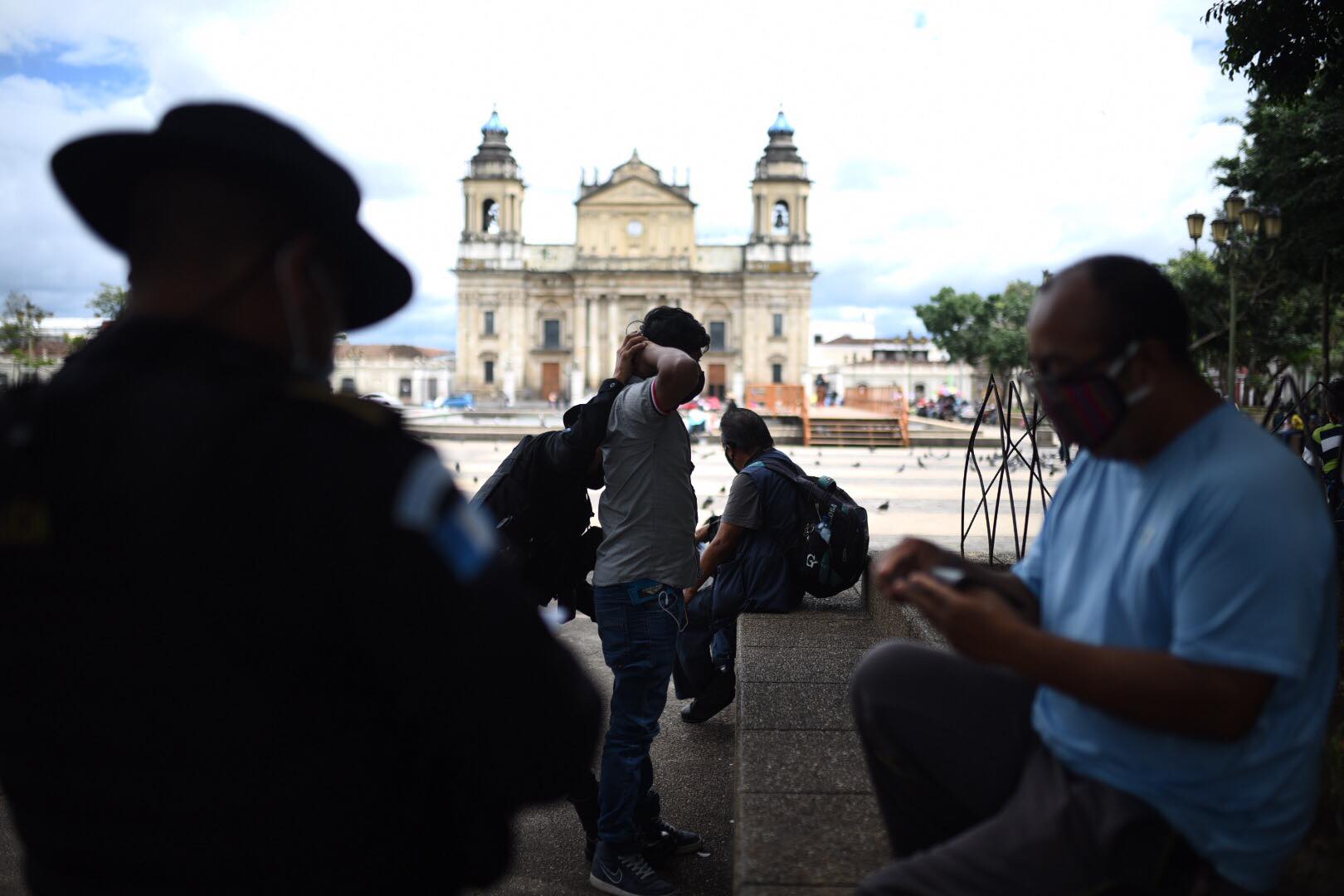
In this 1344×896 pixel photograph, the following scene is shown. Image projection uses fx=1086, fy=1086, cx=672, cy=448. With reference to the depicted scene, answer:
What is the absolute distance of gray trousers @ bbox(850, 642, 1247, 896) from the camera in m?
1.67

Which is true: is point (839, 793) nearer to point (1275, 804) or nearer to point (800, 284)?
point (1275, 804)

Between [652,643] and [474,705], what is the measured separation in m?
2.09

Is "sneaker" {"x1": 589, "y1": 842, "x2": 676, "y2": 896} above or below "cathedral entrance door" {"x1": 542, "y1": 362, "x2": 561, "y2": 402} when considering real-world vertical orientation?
below

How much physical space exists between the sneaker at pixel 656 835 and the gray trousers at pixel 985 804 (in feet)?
4.91

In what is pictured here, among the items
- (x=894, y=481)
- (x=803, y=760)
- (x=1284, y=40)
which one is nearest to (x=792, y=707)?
(x=803, y=760)

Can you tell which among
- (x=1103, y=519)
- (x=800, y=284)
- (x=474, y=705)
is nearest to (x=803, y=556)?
(x=1103, y=519)

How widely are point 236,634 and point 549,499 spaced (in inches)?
86.7

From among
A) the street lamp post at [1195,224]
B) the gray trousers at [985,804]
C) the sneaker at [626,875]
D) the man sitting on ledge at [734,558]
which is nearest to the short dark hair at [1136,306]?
the gray trousers at [985,804]

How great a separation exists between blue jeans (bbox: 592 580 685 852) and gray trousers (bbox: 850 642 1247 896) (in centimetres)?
132

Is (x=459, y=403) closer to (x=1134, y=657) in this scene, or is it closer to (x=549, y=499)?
(x=549, y=499)

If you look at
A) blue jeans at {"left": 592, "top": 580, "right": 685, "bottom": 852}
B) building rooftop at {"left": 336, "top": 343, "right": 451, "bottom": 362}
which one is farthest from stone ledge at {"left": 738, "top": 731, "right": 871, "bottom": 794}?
building rooftop at {"left": 336, "top": 343, "right": 451, "bottom": 362}

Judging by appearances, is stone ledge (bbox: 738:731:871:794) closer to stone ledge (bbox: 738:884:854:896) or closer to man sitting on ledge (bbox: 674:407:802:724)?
stone ledge (bbox: 738:884:854:896)

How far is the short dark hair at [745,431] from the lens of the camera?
471 cm

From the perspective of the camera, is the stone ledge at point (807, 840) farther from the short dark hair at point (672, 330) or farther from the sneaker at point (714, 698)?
the sneaker at point (714, 698)
